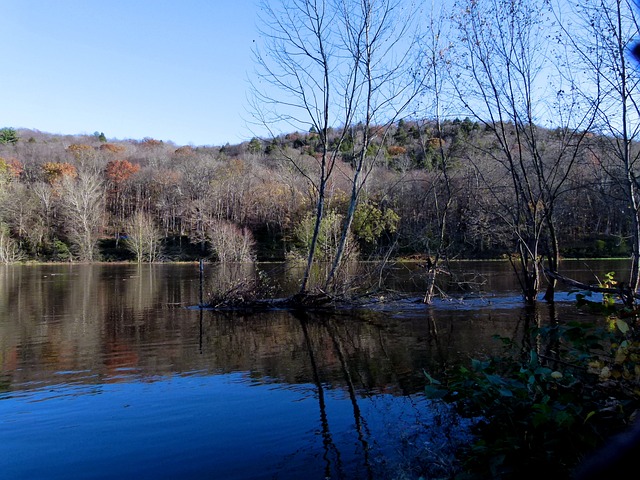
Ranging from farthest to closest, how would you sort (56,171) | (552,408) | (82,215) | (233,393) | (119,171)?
(119,171), (56,171), (82,215), (233,393), (552,408)

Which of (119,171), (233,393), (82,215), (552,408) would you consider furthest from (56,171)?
(552,408)

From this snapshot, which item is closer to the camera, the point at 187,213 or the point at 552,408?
the point at 552,408

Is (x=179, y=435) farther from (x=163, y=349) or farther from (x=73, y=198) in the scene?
(x=73, y=198)

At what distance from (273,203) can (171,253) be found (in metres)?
14.8

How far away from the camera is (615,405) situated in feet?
15.6

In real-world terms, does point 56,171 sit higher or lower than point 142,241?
higher

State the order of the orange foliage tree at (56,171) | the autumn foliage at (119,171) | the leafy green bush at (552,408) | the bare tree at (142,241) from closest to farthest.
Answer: the leafy green bush at (552,408)
the bare tree at (142,241)
the orange foliage tree at (56,171)
the autumn foliage at (119,171)

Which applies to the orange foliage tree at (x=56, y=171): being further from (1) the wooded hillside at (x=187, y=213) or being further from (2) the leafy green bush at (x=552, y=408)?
(2) the leafy green bush at (x=552, y=408)

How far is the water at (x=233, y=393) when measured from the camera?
226 inches

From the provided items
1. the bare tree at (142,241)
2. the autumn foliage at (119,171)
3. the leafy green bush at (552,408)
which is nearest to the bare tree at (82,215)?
the bare tree at (142,241)

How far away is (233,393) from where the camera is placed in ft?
27.5

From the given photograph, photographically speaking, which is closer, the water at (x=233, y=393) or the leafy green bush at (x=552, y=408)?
the leafy green bush at (x=552, y=408)

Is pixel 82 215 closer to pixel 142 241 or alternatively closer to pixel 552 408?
pixel 142 241

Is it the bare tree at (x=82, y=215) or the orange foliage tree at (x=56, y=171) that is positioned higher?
the orange foliage tree at (x=56, y=171)
